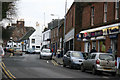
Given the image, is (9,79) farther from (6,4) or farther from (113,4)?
(6,4)

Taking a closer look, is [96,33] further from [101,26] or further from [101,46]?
[101,46]

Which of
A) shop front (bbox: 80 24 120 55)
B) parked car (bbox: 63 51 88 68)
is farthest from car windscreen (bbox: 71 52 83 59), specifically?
shop front (bbox: 80 24 120 55)

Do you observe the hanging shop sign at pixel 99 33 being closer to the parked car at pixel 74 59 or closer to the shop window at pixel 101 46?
the shop window at pixel 101 46

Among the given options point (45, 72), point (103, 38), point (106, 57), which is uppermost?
point (103, 38)

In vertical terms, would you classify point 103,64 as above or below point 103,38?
below

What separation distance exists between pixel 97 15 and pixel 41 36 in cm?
6609

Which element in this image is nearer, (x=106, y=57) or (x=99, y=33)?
(x=106, y=57)

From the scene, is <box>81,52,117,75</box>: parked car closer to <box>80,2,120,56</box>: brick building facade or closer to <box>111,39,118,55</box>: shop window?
<box>80,2,120,56</box>: brick building facade

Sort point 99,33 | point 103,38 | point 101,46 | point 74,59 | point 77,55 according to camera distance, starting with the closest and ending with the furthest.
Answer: point 74,59 → point 77,55 → point 103,38 → point 99,33 → point 101,46

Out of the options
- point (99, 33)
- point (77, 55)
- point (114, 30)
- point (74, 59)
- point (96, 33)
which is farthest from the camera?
point (96, 33)

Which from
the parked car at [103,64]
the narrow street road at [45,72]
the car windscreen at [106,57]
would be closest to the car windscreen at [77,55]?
the narrow street road at [45,72]

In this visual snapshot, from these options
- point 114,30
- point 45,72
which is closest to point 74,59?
Result: point 114,30

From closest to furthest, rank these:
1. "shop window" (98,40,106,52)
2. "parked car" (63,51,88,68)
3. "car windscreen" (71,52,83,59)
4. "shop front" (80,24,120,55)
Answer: "parked car" (63,51,88,68), "car windscreen" (71,52,83,59), "shop front" (80,24,120,55), "shop window" (98,40,106,52)

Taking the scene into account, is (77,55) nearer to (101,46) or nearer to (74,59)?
(74,59)
